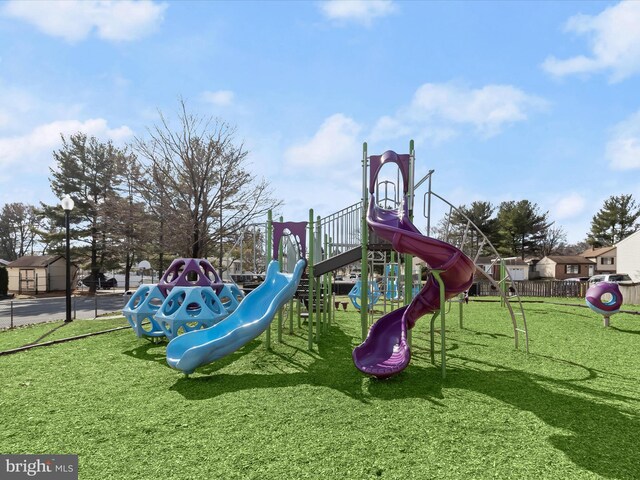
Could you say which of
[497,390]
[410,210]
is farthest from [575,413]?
[410,210]

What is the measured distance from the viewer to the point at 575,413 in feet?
16.6

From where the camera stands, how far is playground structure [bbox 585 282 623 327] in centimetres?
1266

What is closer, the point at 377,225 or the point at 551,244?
the point at 377,225

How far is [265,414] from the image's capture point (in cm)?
500

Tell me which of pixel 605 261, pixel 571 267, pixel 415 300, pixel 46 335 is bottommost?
pixel 46 335

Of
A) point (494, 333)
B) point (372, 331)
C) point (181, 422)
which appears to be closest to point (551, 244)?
point (494, 333)

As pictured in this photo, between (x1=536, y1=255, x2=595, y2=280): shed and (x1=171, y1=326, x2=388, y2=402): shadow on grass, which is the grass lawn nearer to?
(x1=171, y1=326, x2=388, y2=402): shadow on grass

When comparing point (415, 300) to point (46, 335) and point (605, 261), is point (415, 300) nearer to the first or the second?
point (46, 335)

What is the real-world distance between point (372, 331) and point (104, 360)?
5.53 meters

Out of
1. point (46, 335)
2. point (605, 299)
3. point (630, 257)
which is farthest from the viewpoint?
point (630, 257)

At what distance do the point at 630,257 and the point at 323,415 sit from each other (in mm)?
41806

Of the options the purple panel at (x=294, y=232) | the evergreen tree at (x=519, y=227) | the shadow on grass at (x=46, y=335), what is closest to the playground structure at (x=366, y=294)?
the purple panel at (x=294, y=232)

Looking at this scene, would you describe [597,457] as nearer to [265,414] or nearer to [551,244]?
[265,414]

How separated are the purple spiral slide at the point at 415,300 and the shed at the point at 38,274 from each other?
1338 inches
